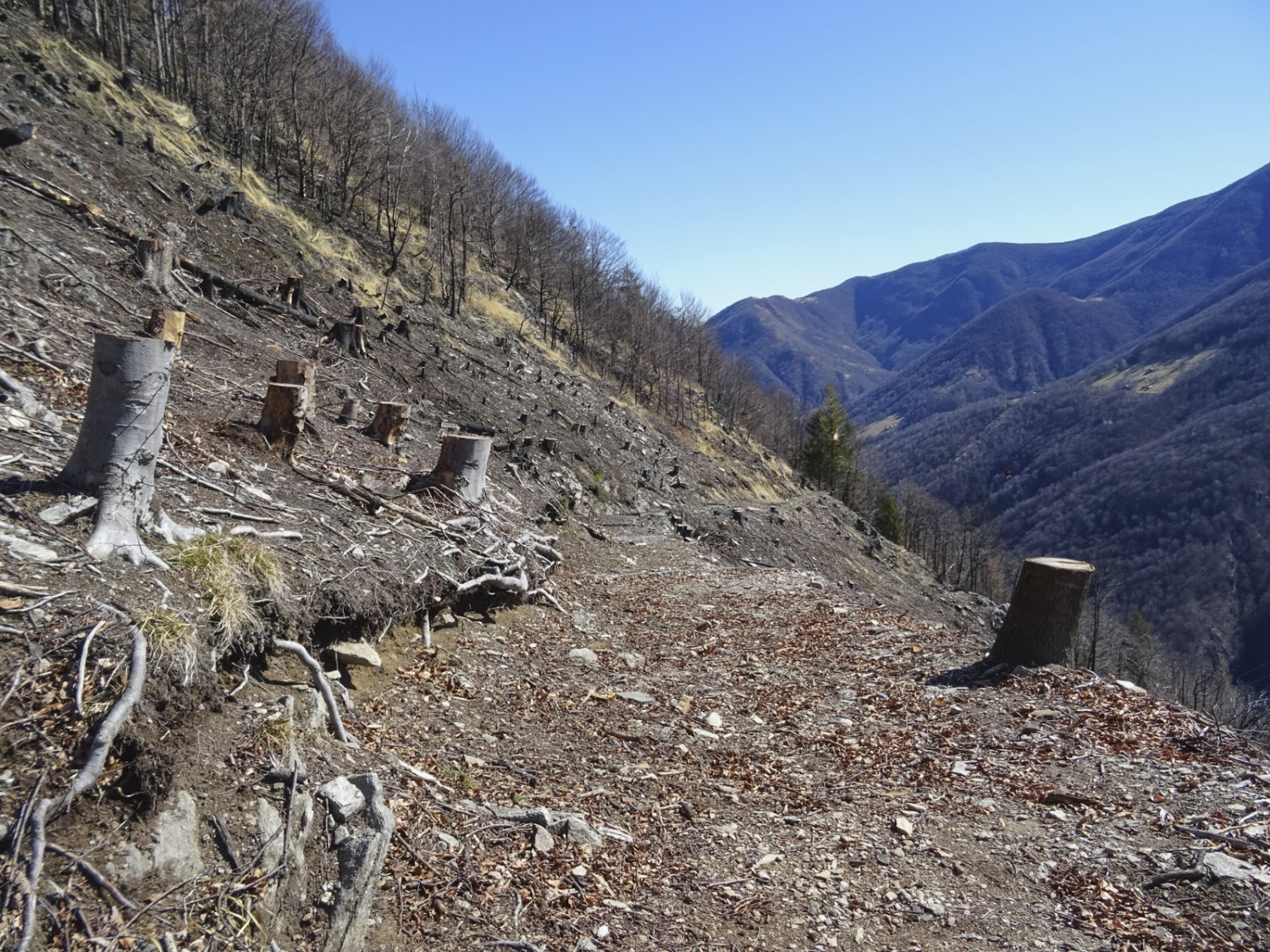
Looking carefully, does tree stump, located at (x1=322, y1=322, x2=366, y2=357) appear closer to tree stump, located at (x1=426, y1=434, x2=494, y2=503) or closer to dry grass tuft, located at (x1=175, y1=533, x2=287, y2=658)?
tree stump, located at (x1=426, y1=434, x2=494, y2=503)

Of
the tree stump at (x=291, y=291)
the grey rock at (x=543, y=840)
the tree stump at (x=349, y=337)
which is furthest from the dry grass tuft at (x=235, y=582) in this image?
the tree stump at (x=291, y=291)

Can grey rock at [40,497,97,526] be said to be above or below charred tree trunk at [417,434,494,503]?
below

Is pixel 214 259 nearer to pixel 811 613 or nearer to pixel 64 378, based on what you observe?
pixel 64 378

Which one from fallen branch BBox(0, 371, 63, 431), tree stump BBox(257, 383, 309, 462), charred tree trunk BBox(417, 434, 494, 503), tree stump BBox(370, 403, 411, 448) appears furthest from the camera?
tree stump BBox(370, 403, 411, 448)

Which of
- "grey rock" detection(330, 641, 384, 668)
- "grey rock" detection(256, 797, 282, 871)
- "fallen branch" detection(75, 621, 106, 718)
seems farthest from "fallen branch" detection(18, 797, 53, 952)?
"grey rock" detection(330, 641, 384, 668)

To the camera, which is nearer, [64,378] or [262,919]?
[262,919]

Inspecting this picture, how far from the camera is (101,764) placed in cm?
288

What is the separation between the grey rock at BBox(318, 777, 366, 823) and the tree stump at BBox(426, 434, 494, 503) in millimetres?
4868

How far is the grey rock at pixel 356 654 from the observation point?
203 inches

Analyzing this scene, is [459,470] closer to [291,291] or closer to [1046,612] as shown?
[1046,612]

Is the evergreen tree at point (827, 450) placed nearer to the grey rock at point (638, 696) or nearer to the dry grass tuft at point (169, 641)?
the grey rock at point (638, 696)

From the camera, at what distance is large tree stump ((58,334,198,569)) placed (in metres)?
4.04

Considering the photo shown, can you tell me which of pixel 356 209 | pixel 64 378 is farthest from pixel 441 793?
pixel 356 209

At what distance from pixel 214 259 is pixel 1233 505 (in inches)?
4154
